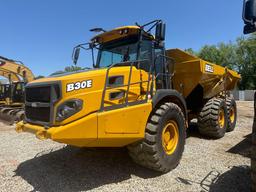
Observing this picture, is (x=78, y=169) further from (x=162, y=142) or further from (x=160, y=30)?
(x=160, y=30)

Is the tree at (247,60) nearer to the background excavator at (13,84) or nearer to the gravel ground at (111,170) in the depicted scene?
the background excavator at (13,84)

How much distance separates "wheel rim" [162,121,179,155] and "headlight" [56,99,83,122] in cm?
178

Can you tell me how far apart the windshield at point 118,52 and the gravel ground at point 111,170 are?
2044mm

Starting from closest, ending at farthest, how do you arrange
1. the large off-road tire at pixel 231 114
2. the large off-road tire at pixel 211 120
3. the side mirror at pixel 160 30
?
the side mirror at pixel 160 30, the large off-road tire at pixel 211 120, the large off-road tire at pixel 231 114

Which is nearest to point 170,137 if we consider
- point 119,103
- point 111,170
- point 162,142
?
point 162,142

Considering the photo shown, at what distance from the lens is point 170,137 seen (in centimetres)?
473

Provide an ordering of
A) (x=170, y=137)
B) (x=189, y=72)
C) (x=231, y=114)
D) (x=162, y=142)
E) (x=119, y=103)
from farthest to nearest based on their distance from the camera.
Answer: (x=231, y=114), (x=189, y=72), (x=170, y=137), (x=162, y=142), (x=119, y=103)

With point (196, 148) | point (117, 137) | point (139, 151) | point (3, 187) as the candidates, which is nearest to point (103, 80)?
point (117, 137)

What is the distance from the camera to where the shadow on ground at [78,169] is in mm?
3953

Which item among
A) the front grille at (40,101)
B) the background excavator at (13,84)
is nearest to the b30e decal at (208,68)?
the front grille at (40,101)

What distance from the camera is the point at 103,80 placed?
3660mm

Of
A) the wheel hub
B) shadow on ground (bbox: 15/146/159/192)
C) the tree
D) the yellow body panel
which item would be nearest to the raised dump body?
the wheel hub

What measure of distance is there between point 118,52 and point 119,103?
1.63 meters

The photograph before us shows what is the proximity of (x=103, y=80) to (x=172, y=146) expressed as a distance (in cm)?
199
